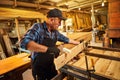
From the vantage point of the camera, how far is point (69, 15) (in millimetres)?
8094

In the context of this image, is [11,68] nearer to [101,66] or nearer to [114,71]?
[101,66]

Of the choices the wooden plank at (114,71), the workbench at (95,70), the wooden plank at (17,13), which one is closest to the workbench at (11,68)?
the workbench at (95,70)

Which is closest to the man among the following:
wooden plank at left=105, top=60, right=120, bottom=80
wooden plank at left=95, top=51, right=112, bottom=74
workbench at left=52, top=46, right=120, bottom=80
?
workbench at left=52, top=46, right=120, bottom=80

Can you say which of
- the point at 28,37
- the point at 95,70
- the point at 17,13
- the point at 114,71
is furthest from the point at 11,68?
the point at 17,13

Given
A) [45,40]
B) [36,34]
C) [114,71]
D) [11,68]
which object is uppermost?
[36,34]

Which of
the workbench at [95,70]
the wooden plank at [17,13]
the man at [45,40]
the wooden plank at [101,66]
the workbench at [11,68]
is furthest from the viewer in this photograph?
the wooden plank at [17,13]

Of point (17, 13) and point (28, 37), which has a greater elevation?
point (17, 13)

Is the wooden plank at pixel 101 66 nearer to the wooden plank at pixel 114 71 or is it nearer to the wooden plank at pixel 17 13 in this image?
the wooden plank at pixel 114 71

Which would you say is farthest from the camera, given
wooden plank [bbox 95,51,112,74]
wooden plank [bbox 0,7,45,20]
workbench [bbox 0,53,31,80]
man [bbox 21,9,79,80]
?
wooden plank [bbox 0,7,45,20]

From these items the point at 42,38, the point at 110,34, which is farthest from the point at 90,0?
the point at 42,38

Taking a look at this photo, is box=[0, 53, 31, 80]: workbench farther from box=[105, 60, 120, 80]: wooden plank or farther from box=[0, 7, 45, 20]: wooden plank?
box=[105, 60, 120, 80]: wooden plank

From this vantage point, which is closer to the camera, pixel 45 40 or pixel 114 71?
pixel 114 71

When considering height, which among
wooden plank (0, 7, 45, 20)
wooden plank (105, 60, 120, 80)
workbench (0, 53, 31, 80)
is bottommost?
workbench (0, 53, 31, 80)

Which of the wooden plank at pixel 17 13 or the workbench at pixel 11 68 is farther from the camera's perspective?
the wooden plank at pixel 17 13
